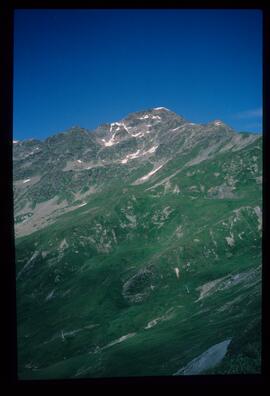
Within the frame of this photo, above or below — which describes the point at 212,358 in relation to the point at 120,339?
above

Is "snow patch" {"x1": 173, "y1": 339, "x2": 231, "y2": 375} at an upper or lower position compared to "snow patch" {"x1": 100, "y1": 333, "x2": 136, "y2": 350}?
upper

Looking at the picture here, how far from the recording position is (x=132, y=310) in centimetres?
18588

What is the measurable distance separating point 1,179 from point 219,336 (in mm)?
110724

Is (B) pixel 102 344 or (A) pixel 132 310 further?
(A) pixel 132 310

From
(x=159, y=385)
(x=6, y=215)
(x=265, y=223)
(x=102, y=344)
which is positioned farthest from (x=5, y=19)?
(x=102, y=344)

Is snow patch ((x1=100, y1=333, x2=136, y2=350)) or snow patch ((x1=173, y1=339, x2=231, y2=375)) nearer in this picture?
snow patch ((x1=173, y1=339, x2=231, y2=375))

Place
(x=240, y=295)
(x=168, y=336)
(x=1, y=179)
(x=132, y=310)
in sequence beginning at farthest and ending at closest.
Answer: (x=132, y=310) → (x=240, y=295) → (x=168, y=336) → (x=1, y=179)

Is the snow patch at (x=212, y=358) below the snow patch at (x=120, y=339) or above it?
above

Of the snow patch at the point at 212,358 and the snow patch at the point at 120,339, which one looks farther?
the snow patch at the point at 120,339

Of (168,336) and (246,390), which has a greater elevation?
(246,390)

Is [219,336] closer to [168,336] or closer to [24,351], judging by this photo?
[168,336]

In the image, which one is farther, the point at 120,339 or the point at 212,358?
the point at 120,339

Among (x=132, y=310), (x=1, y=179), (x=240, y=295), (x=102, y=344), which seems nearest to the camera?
(x=1, y=179)
